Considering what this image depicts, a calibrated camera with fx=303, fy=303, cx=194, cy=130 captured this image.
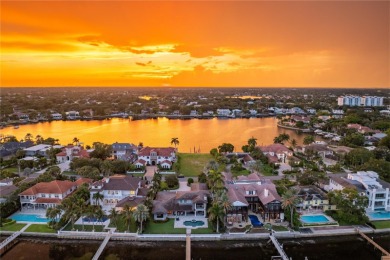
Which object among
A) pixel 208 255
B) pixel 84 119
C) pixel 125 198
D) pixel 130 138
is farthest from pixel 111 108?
pixel 208 255

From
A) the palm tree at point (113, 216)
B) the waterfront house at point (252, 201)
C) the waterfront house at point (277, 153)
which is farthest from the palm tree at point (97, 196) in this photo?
the waterfront house at point (277, 153)

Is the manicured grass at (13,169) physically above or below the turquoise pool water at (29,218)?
above

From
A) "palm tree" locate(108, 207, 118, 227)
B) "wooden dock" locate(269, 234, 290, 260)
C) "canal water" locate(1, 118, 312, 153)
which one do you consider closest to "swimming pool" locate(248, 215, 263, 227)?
"wooden dock" locate(269, 234, 290, 260)

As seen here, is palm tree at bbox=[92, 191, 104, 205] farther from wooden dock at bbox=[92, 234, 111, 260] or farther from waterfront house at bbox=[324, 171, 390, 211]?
waterfront house at bbox=[324, 171, 390, 211]

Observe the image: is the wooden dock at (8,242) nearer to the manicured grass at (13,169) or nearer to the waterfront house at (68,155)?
the manicured grass at (13,169)

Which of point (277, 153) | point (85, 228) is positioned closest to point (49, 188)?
point (85, 228)

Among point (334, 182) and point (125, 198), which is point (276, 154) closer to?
point (334, 182)

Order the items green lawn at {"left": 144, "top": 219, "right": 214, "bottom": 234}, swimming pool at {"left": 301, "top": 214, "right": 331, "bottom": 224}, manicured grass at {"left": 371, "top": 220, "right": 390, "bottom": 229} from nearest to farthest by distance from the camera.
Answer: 1. green lawn at {"left": 144, "top": 219, "right": 214, "bottom": 234}
2. manicured grass at {"left": 371, "top": 220, "right": 390, "bottom": 229}
3. swimming pool at {"left": 301, "top": 214, "right": 331, "bottom": 224}

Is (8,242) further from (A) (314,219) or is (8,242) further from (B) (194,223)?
(A) (314,219)
